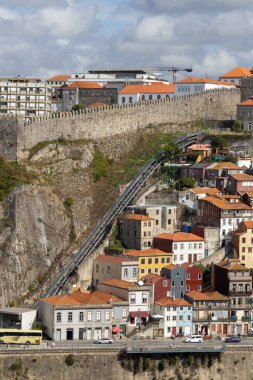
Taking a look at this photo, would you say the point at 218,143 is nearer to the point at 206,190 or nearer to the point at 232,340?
the point at 206,190

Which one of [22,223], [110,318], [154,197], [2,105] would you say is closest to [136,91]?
[2,105]

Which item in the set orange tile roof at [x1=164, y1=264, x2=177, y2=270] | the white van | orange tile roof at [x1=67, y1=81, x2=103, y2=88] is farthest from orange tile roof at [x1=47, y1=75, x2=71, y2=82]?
the white van

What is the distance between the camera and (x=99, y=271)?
341 ft

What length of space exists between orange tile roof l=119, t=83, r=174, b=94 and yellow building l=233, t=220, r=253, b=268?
102 feet

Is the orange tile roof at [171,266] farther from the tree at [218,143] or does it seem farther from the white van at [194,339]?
the tree at [218,143]

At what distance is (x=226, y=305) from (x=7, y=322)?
15288 millimetres

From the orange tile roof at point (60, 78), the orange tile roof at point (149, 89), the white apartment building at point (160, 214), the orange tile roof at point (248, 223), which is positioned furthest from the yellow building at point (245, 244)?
the orange tile roof at point (60, 78)

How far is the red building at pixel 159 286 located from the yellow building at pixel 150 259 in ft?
6.57

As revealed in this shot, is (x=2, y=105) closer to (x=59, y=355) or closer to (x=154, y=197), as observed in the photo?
(x=154, y=197)

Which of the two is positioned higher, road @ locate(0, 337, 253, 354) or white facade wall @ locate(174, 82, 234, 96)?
white facade wall @ locate(174, 82, 234, 96)

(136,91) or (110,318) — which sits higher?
(136,91)

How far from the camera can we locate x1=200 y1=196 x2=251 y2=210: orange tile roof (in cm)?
10775

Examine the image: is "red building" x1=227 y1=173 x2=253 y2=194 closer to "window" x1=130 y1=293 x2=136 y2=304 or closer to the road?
"window" x1=130 y1=293 x2=136 y2=304

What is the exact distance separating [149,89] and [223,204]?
28568mm
